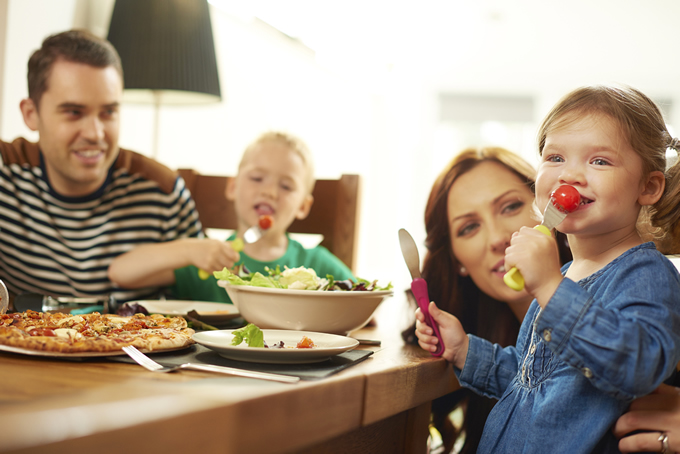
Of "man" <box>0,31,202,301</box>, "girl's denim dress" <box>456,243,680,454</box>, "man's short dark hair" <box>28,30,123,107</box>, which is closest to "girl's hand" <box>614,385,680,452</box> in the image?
"girl's denim dress" <box>456,243,680,454</box>

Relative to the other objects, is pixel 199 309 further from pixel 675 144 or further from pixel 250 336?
pixel 675 144

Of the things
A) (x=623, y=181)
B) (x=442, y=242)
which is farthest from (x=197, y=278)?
(x=623, y=181)

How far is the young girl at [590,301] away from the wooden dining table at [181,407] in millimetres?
187

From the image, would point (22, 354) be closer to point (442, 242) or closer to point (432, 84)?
point (442, 242)

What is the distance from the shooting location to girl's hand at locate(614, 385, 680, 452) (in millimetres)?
733

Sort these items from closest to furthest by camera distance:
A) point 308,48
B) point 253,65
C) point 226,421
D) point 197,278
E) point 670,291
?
point 226,421, point 670,291, point 197,278, point 253,65, point 308,48

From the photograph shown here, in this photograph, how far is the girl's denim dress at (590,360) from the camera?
0.68 m

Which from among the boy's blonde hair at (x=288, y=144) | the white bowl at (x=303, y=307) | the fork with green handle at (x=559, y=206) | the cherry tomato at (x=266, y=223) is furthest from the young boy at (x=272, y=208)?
the fork with green handle at (x=559, y=206)

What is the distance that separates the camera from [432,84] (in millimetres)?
8789

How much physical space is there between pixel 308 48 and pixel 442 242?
397cm

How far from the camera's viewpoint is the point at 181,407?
1.46ft

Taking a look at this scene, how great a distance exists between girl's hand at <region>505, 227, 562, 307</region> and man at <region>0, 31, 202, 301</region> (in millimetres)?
1156

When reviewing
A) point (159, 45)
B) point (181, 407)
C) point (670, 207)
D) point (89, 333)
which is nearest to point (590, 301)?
point (670, 207)

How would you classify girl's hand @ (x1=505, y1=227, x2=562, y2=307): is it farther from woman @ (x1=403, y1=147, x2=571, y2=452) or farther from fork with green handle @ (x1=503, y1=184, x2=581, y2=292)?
woman @ (x1=403, y1=147, x2=571, y2=452)
